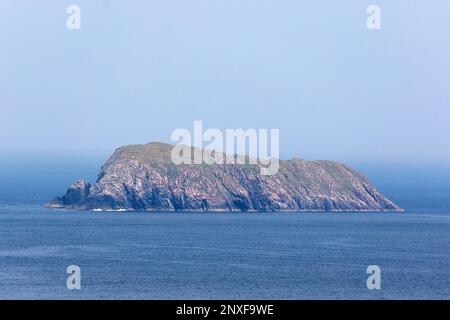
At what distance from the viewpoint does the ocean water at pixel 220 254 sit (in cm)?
9238

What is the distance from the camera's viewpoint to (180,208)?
196375 millimetres

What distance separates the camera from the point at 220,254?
4865 inches

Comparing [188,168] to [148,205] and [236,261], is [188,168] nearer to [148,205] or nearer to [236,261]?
[148,205]

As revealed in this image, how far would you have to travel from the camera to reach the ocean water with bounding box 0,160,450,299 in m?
92.4

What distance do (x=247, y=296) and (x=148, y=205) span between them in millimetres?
109563

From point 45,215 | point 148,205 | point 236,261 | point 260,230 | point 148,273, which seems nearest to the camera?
point 148,273

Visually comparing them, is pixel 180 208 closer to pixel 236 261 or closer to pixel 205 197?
pixel 205 197

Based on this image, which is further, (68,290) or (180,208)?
(180,208)

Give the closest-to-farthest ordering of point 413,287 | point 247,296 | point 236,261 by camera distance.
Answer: point 247,296 < point 413,287 < point 236,261

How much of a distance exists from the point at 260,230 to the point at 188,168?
42.9 metres
